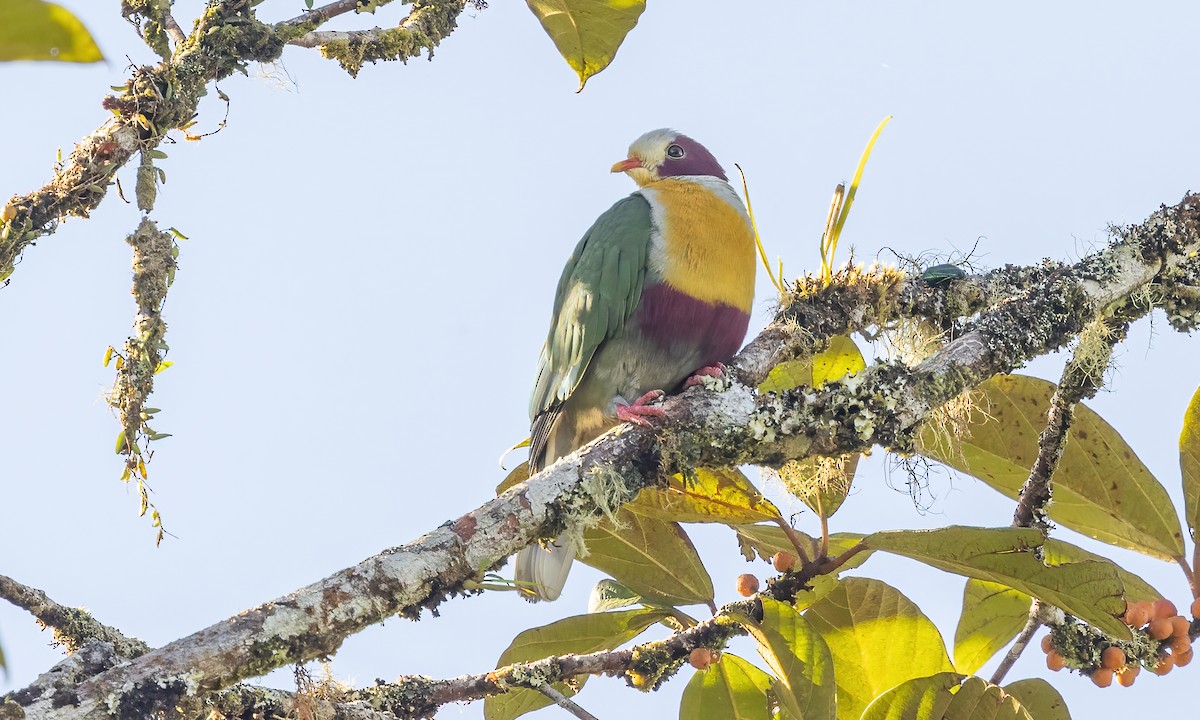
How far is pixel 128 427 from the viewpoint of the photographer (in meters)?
1.84

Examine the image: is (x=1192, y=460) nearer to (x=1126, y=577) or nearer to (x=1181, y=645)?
(x=1126, y=577)

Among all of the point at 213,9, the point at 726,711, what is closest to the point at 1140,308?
the point at 726,711

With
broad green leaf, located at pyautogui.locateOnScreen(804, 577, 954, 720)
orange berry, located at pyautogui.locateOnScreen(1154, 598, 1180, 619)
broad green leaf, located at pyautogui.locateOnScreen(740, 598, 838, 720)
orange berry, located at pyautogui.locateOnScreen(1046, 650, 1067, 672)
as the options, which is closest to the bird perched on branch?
broad green leaf, located at pyautogui.locateOnScreen(804, 577, 954, 720)

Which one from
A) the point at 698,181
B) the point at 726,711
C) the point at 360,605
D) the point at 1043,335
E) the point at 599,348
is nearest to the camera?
the point at 360,605

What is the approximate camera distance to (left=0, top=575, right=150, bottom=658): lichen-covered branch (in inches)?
77.5

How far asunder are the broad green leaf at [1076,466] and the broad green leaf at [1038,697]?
400 mm

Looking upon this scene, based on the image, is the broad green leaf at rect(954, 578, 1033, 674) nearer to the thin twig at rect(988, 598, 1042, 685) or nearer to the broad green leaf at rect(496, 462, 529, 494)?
the thin twig at rect(988, 598, 1042, 685)

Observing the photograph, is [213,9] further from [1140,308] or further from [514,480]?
[1140,308]

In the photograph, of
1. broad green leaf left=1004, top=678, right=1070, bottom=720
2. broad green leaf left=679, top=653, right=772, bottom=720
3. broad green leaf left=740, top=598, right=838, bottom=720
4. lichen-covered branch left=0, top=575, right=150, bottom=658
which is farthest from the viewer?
broad green leaf left=679, top=653, right=772, bottom=720

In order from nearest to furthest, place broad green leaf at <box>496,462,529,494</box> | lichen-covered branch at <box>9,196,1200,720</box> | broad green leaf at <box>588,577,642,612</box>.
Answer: lichen-covered branch at <box>9,196,1200,720</box>
broad green leaf at <box>588,577,642,612</box>
broad green leaf at <box>496,462,529,494</box>

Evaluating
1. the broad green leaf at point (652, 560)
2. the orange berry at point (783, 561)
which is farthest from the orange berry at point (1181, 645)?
the broad green leaf at point (652, 560)

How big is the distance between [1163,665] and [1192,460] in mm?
470

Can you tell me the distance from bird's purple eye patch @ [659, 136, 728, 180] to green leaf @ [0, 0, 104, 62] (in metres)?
3.21

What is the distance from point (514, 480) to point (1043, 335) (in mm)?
1276
